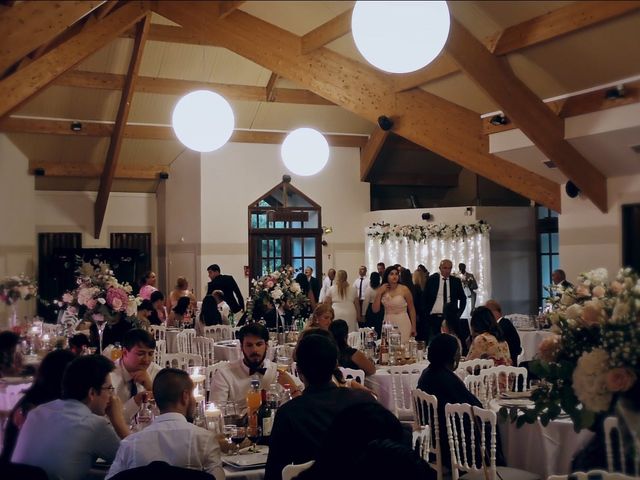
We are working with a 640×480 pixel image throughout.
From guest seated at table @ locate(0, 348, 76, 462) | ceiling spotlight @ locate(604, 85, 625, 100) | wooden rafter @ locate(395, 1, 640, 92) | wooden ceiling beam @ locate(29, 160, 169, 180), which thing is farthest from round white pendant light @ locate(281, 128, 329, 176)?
wooden ceiling beam @ locate(29, 160, 169, 180)

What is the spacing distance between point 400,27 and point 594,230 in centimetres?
660

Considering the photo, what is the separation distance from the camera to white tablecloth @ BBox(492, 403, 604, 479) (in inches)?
166

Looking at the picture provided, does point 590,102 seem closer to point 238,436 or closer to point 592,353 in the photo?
point 238,436

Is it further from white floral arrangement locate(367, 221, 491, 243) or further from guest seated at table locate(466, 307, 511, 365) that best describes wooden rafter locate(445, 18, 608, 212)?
white floral arrangement locate(367, 221, 491, 243)

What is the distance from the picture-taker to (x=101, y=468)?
331 centimetres

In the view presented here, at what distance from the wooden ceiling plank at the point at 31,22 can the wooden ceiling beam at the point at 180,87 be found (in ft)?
15.4

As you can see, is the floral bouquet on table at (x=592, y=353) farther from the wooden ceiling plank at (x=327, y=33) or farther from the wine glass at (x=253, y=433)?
the wooden ceiling plank at (x=327, y=33)

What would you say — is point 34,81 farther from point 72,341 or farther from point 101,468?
point 101,468

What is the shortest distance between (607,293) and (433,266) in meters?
Result: 10.9

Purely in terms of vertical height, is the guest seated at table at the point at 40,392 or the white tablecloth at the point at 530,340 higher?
the guest seated at table at the point at 40,392

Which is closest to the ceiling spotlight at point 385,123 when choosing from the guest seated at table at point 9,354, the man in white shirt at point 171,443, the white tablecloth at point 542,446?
the white tablecloth at point 542,446

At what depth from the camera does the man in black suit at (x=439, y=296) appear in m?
10.7

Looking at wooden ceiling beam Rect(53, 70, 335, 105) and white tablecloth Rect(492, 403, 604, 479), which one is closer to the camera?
white tablecloth Rect(492, 403, 604, 479)

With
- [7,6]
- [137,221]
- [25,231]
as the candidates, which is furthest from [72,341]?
[137,221]
